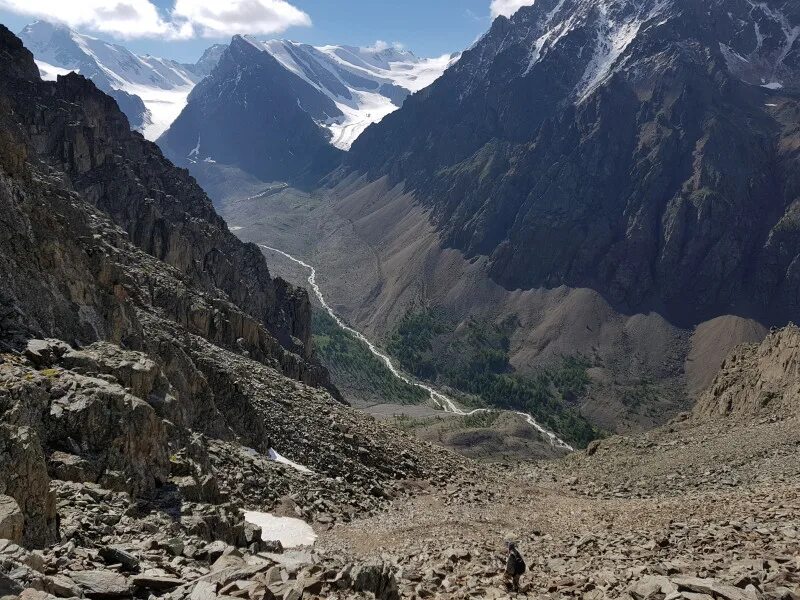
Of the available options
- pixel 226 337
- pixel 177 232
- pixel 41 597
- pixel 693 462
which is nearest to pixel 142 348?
pixel 226 337

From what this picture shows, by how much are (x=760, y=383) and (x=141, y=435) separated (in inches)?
2055

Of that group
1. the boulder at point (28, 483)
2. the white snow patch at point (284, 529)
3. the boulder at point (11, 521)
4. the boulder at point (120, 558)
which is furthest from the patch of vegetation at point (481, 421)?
the boulder at point (11, 521)

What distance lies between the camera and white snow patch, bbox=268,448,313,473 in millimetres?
36822

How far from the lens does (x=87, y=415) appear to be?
859 inches

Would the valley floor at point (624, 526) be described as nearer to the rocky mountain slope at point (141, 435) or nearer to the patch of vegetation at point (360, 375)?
the rocky mountain slope at point (141, 435)

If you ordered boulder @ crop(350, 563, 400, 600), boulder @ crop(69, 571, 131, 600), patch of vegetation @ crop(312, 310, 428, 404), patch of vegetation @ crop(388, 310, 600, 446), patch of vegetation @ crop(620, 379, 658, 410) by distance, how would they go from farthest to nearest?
patch of vegetation @ crop(388, 310, 600, 446), patch of vegetation @ crop(620, 379, 658, 410), patch of vegetation @ crop(312, 310, 428, 404), boulder @ crop(350, 563, 400, 600), boulder @ crop(69, 571, 131, 600)

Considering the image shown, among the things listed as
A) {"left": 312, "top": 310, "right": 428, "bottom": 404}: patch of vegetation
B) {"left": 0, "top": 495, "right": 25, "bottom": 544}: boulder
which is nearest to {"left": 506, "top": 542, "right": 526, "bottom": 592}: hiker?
{"left": 0, "top": 495, "right": 25, "bottom": 544}: boulder

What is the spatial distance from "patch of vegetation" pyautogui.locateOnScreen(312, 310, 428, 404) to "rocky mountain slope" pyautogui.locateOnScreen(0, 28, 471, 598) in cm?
8897

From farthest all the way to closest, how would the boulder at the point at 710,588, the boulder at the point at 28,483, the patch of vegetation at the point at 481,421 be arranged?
1. the patch of vegetation at the point at 481,421
2. the boulder at the point at 28,483
3. the boulder at the point at 710,588

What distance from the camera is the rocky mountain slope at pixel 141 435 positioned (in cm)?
1566

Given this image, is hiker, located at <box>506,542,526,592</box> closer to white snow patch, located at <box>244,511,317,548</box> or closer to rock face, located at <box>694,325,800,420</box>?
white snow patch, located at <box>244,511,317,548</box>

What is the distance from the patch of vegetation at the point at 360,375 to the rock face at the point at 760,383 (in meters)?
93.1

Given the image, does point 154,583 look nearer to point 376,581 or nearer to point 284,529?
point 376,581

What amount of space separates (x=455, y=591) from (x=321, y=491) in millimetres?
16525
